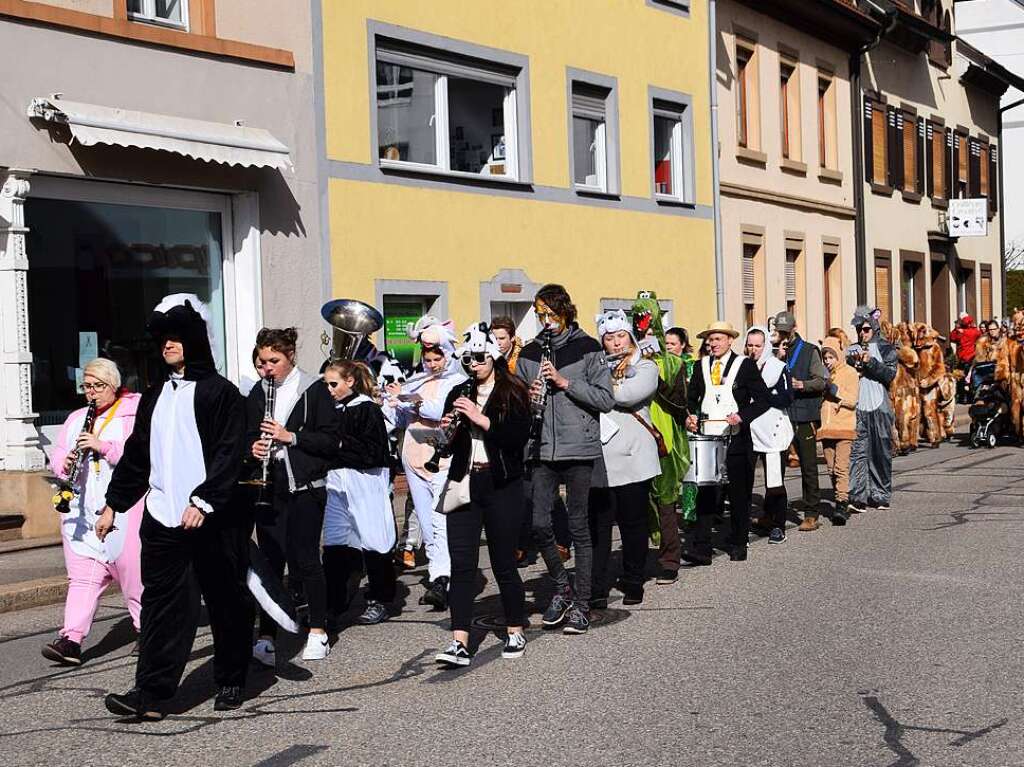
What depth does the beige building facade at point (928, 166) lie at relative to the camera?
33.3m

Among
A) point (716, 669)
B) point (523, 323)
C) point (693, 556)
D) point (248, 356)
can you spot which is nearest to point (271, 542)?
point (716, 669)

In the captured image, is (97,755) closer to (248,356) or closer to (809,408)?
(809,408)

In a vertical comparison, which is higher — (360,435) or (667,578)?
(360,435)

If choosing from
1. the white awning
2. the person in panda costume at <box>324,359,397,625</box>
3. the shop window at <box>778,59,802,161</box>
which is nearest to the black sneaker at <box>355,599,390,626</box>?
the person in panda costume at <box>324,359,397,625</box>

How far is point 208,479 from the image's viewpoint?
23.6ft

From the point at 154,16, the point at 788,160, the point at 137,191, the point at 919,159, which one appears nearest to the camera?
the point at 137,191

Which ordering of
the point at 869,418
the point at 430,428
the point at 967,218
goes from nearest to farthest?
1. the point at 430,428
2. the point at 869,418
3. the point at 967,218

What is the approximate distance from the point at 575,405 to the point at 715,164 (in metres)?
16.7

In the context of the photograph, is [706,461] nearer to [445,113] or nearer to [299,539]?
[299,539]

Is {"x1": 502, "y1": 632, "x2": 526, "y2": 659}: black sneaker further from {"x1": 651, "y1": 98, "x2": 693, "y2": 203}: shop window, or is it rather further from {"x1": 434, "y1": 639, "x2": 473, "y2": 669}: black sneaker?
{"x1": 651, "y1": 98, "x2": 693, "y2": 203}: shop window

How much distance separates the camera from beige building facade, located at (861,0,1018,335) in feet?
109

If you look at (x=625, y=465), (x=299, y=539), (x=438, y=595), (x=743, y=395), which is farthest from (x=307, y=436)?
(x=743, y=395)

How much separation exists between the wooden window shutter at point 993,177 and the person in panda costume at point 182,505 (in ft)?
121

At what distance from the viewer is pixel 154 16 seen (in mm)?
15688
